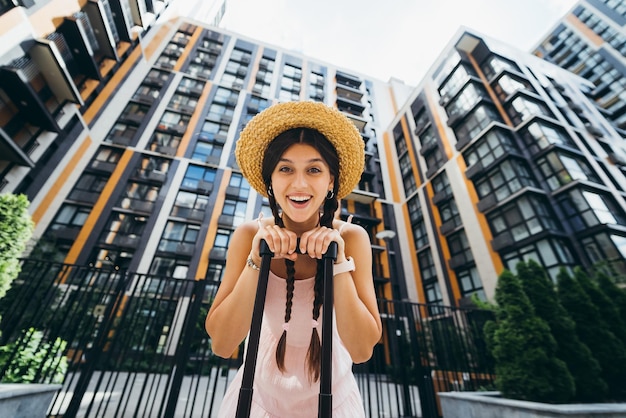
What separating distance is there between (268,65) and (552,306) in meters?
36.2

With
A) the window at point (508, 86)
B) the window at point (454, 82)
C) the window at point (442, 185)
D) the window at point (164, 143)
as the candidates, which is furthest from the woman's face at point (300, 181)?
the window at point (454, 82)

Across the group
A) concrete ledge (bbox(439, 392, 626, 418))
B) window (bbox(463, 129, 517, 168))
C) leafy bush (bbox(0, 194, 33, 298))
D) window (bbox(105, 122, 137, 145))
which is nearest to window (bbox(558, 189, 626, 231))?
window (bbox(463, 129, 517, 168))

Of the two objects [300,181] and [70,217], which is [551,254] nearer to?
[300,181]

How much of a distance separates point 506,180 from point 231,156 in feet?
76.9

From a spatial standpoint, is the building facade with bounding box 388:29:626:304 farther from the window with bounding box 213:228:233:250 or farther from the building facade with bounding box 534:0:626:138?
the window with bounding box 213:228:233:250

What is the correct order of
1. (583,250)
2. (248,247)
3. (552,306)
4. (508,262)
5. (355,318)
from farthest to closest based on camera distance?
(508,262), (583,250), (552,306), (248,247), (355,318)

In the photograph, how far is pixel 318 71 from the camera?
34000 mm

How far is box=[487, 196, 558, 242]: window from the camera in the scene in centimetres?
1599

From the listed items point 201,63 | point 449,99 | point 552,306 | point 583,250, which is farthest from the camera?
point 201,63

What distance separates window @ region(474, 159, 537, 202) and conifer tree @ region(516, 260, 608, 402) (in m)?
15.5

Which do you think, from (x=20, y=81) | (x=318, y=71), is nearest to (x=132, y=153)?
(x=20, y=81)

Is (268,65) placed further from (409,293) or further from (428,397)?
(428,397)

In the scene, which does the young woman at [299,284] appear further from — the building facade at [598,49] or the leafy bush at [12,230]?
the building facade at [598,49]

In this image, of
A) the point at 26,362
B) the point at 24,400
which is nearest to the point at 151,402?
the point at 26,362
